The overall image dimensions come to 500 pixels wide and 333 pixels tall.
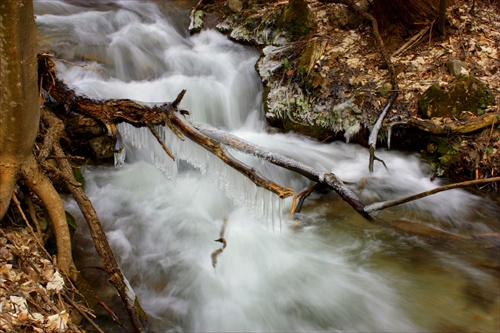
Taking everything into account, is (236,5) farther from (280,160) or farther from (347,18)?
(280,160)

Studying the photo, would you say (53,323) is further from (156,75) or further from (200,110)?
(156,75)

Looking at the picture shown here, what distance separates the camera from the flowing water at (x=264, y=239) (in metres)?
3.36

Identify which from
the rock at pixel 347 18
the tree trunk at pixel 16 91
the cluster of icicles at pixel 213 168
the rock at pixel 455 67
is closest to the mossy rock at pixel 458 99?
the rock at pixel 455 67

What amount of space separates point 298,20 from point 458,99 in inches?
137

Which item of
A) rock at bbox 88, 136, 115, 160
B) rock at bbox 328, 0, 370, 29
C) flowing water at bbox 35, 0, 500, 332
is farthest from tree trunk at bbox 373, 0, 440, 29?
rock at bbox 88, 136, 115, 160

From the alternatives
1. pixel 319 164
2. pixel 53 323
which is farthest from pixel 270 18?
pixel 53 323

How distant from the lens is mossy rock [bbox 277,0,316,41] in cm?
700

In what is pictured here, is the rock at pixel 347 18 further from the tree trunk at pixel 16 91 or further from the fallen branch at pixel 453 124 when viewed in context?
the tree trunk at pixel 16 91

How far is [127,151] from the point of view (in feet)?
18.8

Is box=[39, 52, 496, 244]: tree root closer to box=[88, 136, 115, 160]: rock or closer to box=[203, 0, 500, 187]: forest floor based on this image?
box=[88, 136, 115, 160]: rock

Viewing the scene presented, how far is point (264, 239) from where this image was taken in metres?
4.44

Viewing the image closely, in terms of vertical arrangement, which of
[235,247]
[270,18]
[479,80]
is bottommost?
Answer: [235,247]

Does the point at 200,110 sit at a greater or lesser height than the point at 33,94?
lesser

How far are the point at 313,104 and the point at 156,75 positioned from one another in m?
3.23
